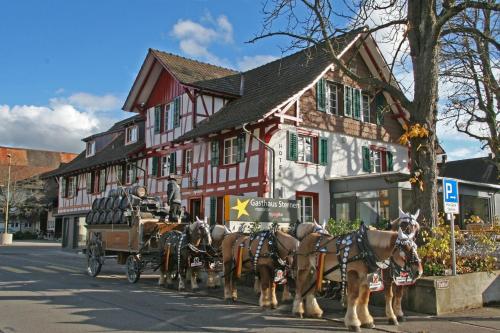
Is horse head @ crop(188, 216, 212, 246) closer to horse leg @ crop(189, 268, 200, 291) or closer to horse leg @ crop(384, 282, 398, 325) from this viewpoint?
horse leg @ crop(189, 268, 200, 291)

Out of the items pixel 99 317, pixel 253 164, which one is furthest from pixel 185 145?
pixel 99 317

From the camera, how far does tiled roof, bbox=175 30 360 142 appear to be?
67.3ft

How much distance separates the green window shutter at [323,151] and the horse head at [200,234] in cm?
960

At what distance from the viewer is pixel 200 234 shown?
12703 mm

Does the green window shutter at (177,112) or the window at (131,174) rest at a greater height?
the green window shutter at (177,112)

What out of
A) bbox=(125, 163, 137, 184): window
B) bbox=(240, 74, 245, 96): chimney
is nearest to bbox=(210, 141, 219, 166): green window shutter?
bbox=(240, 74, 245, 96): chimney

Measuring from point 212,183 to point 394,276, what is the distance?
14.6 m

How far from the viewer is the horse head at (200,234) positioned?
41.5 ft

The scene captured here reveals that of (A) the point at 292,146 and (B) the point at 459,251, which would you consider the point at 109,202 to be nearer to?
(A) the point at 292,146

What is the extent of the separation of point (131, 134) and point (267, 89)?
39.2ft

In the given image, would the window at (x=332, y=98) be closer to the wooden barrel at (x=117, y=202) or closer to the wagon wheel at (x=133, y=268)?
the wooden barrel at (x=117, y=202)

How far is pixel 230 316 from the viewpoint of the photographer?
9.34 meters

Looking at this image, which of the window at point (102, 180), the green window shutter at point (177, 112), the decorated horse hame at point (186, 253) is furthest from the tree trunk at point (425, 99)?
the window at point (102, 180)

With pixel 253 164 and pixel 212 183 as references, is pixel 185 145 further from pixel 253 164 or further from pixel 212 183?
pixel 253 164
